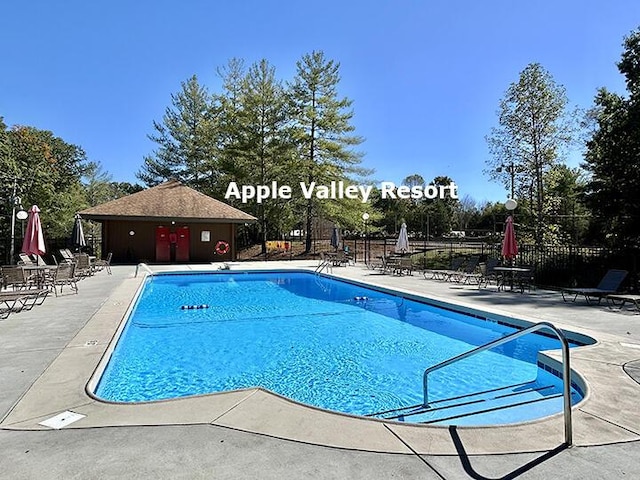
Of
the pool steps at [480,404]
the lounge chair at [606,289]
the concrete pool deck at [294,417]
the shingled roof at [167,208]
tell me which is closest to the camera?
the concrete pool deck at [294,417]

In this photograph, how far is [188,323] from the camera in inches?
353

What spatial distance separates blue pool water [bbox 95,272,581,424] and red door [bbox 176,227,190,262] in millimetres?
11313

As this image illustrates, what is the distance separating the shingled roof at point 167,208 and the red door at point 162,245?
134 centimetres

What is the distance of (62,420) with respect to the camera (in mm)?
3260

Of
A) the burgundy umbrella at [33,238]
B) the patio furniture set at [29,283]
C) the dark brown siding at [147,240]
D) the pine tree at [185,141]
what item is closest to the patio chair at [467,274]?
the patio furniture set at [29,283]

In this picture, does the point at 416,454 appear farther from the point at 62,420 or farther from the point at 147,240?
the point at 147,240

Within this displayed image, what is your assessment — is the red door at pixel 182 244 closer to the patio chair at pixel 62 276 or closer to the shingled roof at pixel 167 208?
the shingled roof at pixel 167 208

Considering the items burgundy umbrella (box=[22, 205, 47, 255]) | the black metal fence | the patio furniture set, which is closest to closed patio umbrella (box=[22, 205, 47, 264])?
burgundy umbrella (box=[22, 205, 47, 255])

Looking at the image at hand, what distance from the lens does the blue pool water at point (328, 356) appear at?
5.13 meters

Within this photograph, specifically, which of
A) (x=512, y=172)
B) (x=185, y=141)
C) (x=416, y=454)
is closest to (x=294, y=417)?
(x=416, y=454)

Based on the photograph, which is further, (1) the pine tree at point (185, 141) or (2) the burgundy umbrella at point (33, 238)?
(1) the pine tree at point (185, 141)

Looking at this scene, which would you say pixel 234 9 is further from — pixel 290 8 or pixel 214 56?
pixel 214 56

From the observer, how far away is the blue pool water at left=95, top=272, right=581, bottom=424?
5129 mm

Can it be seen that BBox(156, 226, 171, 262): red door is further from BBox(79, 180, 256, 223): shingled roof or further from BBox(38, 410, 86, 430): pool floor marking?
BBox(38, 410, 86, 430): pool floor marking
